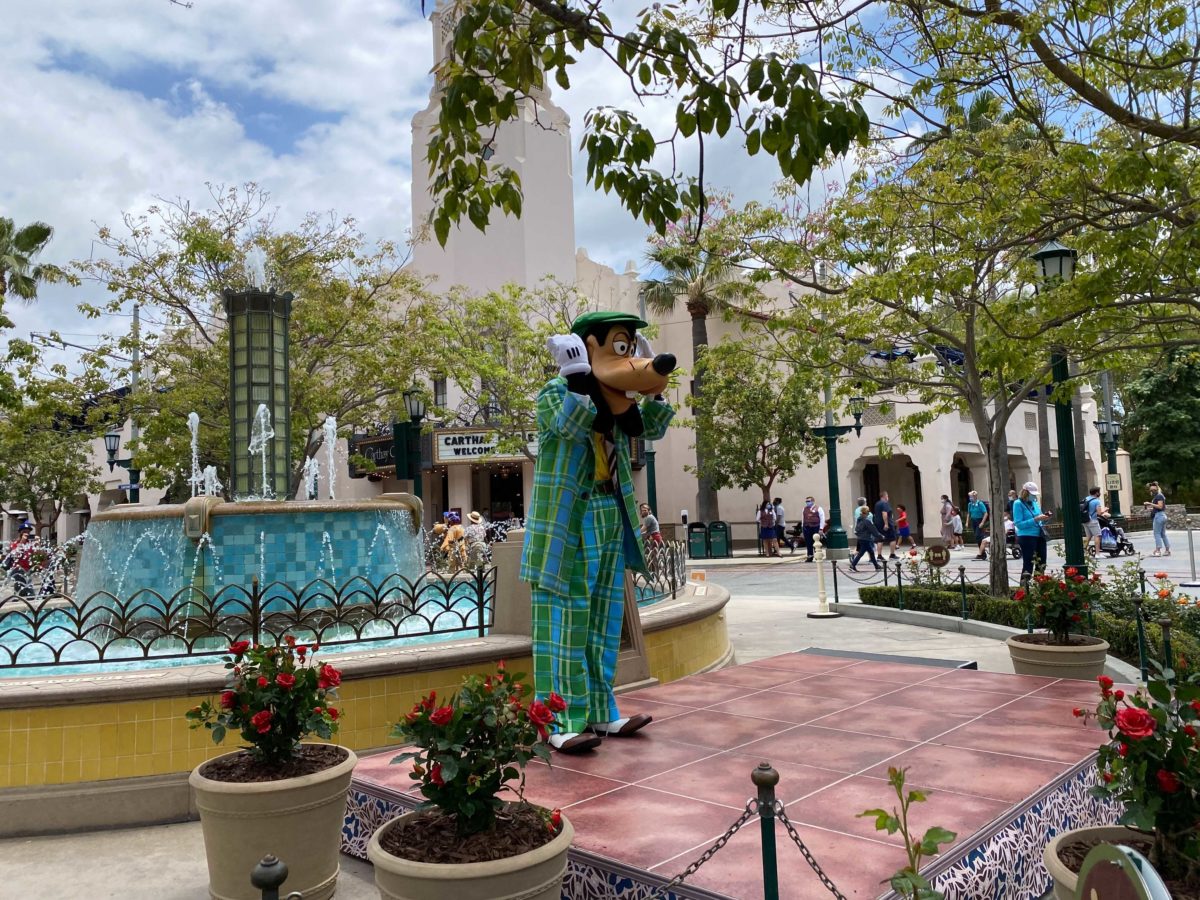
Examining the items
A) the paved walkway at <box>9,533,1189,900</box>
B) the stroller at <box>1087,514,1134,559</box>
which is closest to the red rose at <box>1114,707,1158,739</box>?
the paved walkway at <box>9,533,1189,900</box>

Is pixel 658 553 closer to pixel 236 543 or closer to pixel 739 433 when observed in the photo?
pixel 236 543

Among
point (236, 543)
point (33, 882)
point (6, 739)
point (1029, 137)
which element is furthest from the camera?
point (1029, 137)

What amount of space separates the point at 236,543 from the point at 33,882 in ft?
12.5

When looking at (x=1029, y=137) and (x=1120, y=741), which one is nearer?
(x=1120, y=741)

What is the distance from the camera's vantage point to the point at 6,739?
16.4 ft

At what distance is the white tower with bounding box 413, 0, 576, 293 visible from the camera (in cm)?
3047

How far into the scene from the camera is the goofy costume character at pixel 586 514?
4859mm

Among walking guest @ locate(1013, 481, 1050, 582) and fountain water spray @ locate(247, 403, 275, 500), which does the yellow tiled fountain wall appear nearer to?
fountain water spray @ locate(247, 403, 275, 500)

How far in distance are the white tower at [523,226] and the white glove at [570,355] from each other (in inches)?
1017

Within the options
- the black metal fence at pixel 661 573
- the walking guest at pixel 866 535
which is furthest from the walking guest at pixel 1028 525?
the black metal fence at pixel 661 573

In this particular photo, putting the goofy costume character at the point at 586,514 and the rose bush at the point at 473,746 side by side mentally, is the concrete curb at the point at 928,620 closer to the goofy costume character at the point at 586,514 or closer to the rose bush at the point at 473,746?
the goofy costume character at the point at 586,514

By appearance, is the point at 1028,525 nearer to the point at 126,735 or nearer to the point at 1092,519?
the point at 1092,519

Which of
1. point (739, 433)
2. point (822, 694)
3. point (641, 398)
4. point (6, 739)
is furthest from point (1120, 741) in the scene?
point (739, 433)

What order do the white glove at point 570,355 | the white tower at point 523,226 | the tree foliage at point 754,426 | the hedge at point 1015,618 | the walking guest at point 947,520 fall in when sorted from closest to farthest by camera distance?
1. the white glove at point 570,355
2. the hedge at point 1015,618
3. the walking guest at point 947,520
4. the tree foliage at point 754,426
5. the white tower at point 523,226
